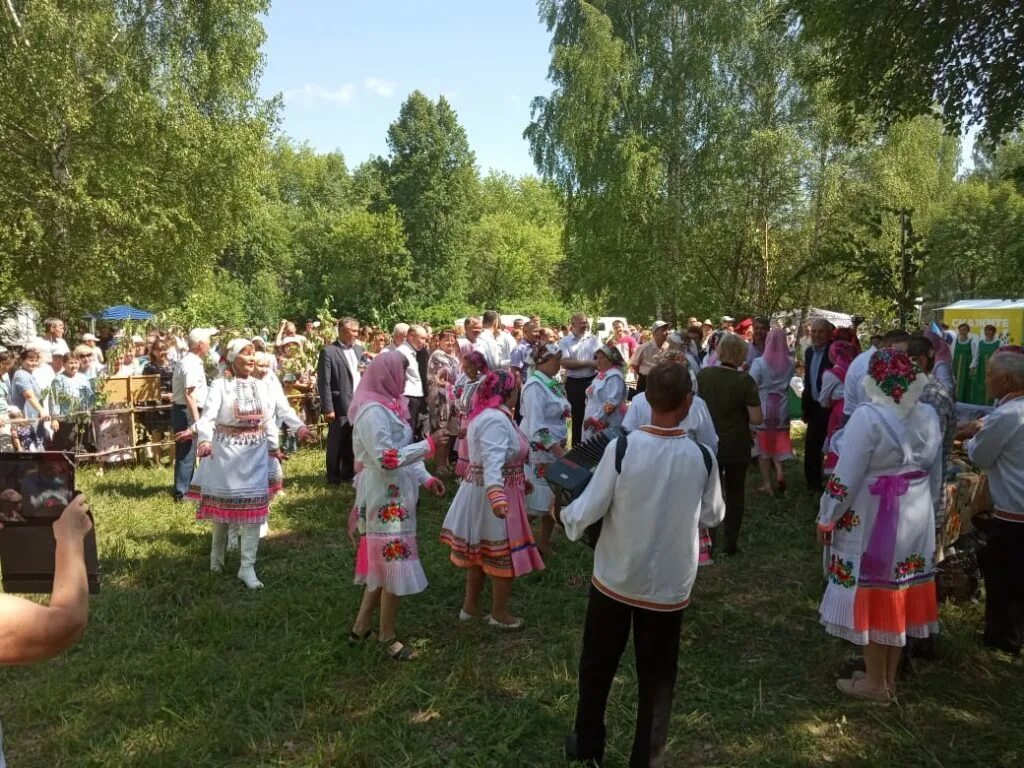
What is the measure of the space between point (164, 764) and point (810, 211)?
28121 mm

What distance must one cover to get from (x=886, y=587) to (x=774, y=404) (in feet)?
16.5

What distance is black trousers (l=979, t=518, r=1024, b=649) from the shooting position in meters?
4.74

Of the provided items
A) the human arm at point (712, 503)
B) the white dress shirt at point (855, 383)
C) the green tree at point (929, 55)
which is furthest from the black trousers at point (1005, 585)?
the green tree at point (929, 55)

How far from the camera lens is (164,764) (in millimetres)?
3715

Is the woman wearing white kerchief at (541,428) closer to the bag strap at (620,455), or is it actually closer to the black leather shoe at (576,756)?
the black leather shoe at (576,756)

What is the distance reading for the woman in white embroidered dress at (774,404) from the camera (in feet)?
28.7

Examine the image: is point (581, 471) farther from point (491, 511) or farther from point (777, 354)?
point (777, 354)

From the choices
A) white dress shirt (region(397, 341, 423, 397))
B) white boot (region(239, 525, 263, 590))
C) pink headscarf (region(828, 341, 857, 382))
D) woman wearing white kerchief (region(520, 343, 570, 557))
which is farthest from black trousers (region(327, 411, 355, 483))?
pink headscarf (region(828, 341, 857, 382))

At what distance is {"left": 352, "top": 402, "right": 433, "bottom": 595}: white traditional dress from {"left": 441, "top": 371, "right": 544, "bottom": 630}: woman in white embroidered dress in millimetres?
437

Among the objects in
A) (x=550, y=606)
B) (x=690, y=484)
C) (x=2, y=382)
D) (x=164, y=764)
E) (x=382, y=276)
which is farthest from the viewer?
(x=382, y=276)

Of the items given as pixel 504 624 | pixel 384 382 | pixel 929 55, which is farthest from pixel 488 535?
pixel 929 55

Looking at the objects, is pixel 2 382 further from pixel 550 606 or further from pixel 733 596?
pixel 733 596

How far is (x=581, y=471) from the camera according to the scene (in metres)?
3.56

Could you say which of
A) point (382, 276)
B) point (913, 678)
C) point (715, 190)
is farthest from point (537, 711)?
point (382, 276)
